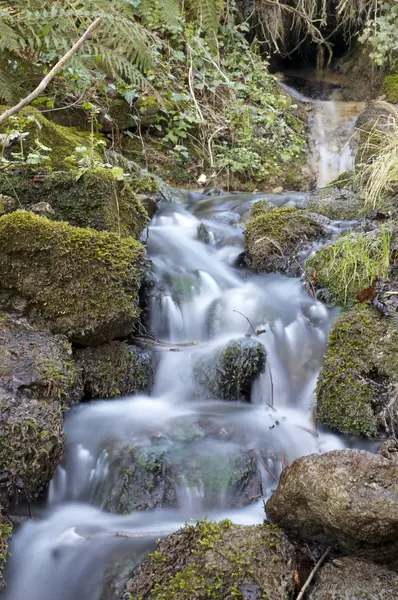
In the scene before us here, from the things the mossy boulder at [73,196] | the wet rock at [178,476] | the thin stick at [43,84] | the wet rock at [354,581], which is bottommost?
the wet rock at [178,476]

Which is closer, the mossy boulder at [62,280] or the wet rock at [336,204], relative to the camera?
the mossy boulder at [62,280]

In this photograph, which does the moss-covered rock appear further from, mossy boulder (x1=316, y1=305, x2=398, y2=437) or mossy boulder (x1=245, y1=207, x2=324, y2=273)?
mossy boulder (x1=245, y1=207, x2=324, y2=273)

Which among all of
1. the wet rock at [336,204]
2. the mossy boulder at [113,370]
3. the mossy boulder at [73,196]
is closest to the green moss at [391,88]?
the wet rock at [336,204]

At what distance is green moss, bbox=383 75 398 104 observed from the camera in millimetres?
8984

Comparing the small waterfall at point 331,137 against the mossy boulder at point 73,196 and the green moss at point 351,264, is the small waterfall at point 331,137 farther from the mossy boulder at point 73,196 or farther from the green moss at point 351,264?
the mossy boulder at point 73,196

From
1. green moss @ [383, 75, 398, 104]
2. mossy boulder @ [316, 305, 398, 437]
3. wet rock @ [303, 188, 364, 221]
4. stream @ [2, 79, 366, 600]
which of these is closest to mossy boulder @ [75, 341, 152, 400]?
stream @ [2, 79, 366, 600]

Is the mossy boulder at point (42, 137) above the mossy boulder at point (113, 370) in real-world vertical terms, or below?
above

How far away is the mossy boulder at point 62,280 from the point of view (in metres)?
3.33

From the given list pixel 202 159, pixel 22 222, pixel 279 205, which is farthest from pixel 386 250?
pixel 202 159

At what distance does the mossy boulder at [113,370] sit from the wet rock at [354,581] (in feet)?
5.67

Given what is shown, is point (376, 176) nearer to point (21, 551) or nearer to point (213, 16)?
point (21, 551)

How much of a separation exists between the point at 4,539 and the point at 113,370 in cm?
129

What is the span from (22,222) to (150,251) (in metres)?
1.46

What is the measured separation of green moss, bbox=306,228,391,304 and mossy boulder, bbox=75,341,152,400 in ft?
5.32
